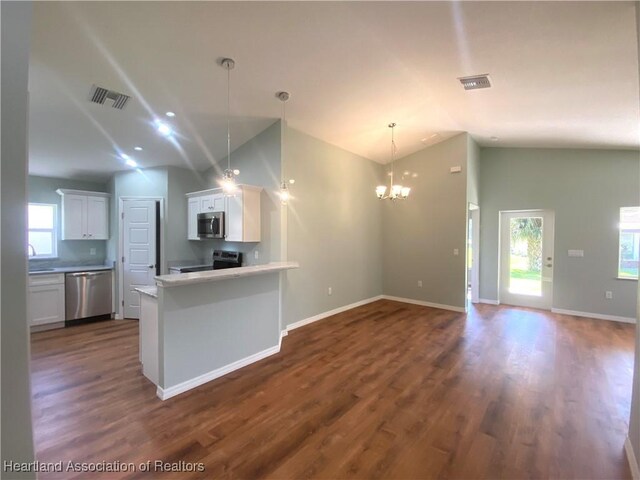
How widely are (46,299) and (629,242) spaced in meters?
9.85

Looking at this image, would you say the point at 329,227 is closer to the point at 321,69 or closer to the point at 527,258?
the point at 321,69

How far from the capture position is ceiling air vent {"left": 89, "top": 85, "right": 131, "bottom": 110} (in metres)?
3.03

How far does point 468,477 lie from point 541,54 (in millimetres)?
3458

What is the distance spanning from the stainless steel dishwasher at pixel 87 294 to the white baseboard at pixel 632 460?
22.0 feet

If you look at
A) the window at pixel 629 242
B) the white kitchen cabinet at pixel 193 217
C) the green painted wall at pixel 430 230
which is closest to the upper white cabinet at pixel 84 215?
the white kitchen cabinet at pixel 193 217

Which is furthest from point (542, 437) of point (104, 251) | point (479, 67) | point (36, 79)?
point (104, 251)

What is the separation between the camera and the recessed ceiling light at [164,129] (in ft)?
12.8

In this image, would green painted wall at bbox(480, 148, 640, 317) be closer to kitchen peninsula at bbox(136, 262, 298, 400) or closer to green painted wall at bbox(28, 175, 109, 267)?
kitchen peninsula at bbox(136, 262, 298, 400)

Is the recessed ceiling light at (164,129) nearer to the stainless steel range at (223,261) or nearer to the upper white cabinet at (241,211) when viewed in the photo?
the upper white cabinet at (241,211)

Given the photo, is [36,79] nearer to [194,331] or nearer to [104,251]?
[194,331]

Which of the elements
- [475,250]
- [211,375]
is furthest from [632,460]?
[475,250]

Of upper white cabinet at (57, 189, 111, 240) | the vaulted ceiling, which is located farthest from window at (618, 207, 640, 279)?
upper white cabinet at (57, 189, 111, 240)

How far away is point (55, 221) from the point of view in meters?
5.37

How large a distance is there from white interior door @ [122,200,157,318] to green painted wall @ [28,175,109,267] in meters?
1.04
